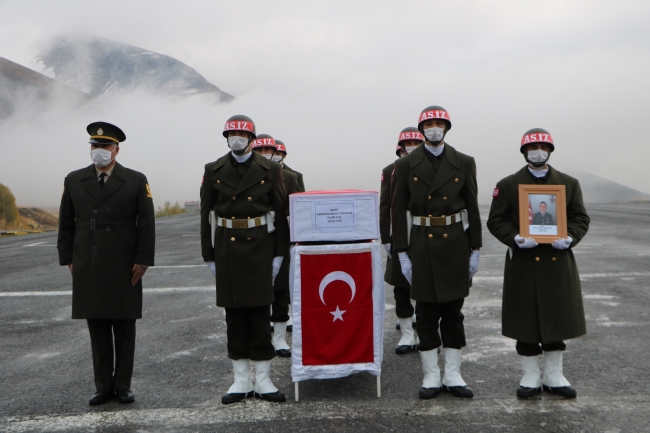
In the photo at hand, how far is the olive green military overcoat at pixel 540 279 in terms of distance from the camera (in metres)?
4.80

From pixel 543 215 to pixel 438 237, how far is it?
0.84m

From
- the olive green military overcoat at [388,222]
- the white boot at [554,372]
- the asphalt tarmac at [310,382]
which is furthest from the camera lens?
the olive green military overcoat at [388,222]

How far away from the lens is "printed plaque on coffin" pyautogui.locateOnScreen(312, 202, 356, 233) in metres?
4.88

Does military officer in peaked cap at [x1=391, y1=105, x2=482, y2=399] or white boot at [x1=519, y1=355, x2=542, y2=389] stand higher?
military officer in peaked cap at [x1=391, y1=105, x2=482, y2=399]

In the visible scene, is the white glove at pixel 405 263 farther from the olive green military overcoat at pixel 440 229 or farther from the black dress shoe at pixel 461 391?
the black dress shoe at pixel 461 391

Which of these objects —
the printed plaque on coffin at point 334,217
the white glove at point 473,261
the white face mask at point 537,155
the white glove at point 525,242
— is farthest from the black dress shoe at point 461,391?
the white face mask at point 537,155

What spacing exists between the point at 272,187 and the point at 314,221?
1.56 ft

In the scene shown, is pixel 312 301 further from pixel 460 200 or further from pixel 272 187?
pixel 460 200

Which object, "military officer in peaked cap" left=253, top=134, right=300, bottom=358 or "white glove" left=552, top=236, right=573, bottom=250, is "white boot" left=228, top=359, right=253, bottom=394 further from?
"white glove" left=552, top=236, right=573, bottom=250

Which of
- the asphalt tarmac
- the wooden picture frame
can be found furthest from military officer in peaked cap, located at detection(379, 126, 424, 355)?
the wooden picture frame

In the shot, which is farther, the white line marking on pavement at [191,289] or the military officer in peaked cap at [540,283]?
the white line marking on pavement at [191,289]

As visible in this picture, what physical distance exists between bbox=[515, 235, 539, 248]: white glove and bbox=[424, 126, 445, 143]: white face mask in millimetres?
1042

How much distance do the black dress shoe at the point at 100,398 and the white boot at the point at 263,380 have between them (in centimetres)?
121

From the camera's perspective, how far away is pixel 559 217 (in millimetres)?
4734
